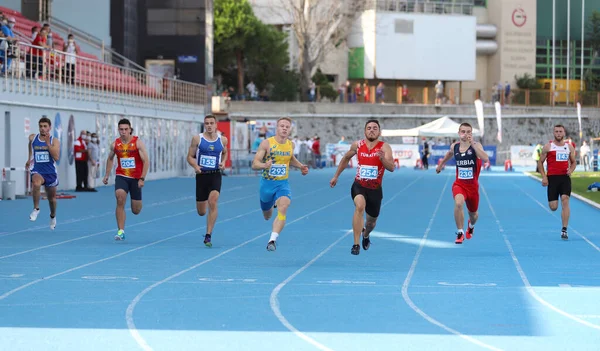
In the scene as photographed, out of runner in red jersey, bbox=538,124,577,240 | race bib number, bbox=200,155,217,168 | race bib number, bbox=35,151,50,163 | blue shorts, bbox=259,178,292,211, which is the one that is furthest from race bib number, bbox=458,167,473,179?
race bib number, bbox=35,151,50,163

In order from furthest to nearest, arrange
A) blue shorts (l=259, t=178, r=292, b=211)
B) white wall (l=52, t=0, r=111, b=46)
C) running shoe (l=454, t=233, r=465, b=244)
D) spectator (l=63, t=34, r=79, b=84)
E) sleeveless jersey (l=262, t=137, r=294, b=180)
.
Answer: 1. white wall (l=52, t=0, r=111, b=46)
2. spectator (l=63, t=34, r=79, b=84)
3. running shoe (l=454, t=233, r=465, b=244)
4. blue shorts (l=259, t=178, r=292, b=211)
5. sleeveless jersey (l=262, t=137, r=294, b=180)

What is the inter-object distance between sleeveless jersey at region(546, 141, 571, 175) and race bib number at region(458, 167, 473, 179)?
2.29m

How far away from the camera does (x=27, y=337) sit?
339 inches

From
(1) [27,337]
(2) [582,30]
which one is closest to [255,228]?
(1) [27,337]

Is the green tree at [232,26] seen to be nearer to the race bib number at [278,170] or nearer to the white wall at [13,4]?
the white wall at [13,4]

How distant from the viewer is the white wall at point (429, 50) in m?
79.2

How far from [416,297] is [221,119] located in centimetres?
4742

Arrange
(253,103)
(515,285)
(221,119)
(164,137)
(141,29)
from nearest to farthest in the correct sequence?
1. (515,285)
2. (164,137)
3. (141,29)
4. (221,119)
5. (253,103)

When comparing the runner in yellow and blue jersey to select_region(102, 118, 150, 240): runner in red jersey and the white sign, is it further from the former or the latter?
the white sign

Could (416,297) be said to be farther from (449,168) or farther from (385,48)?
(385,48)

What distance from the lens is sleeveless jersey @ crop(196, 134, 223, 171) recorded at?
54.7 ft

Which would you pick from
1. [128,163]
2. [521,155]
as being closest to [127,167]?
[128,163]

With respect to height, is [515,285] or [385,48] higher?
[385,48]

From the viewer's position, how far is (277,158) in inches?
603
